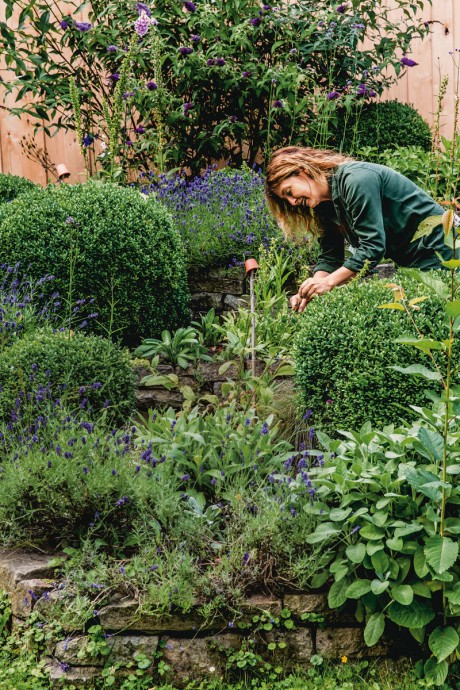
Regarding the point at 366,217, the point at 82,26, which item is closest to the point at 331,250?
the point at 366,217

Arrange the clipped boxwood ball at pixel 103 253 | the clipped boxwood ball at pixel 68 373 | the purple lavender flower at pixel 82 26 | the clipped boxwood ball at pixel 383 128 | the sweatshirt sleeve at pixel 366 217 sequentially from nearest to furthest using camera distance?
the clipped boxwood ball at pixel 68 373
the sweatshirt sleeve at pixel 366 217
the clipped boxwood ball at pixel 103 253
the purple lavender flower at pixel 82 26
the clipped boxwood ball at pixel 383 128

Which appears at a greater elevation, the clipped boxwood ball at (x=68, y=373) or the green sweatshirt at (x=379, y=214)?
the green sweatshirt at (x=379, y=214)

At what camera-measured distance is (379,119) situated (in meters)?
6.81

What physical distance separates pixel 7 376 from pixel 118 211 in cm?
127

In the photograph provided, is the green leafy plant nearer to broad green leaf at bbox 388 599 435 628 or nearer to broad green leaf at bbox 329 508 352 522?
broad green leaf at bbox 329 508 352 522

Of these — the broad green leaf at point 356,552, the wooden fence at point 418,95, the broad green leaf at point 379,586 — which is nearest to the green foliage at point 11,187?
the wooden fence at point 418,95

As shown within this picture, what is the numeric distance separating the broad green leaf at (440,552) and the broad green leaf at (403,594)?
0.13 m

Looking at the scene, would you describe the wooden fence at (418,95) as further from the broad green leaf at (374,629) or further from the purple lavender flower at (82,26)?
the broad green leaf at (374,629)

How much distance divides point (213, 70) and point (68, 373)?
10.5 ft

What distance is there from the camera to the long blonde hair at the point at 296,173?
4.12 m

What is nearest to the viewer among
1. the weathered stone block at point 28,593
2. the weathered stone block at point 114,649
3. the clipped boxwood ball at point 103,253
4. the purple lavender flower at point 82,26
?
the weathered stone block at point 114,649

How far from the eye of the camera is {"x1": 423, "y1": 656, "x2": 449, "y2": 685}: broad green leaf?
273cm

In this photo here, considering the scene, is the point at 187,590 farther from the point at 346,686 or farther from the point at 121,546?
the point at 346,686

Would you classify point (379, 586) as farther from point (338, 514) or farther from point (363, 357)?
point (363, 357)
